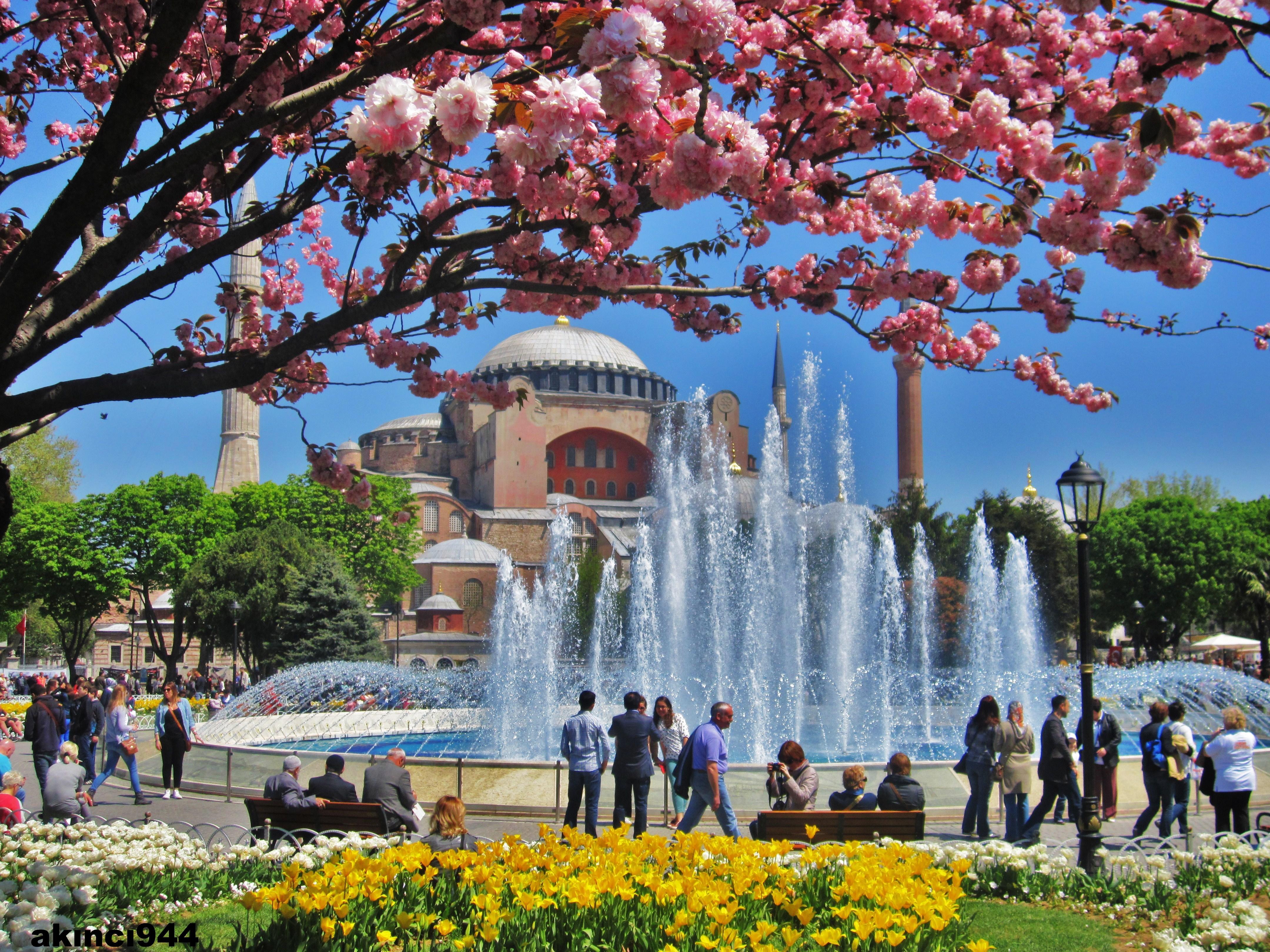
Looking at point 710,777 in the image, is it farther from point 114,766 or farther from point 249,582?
point 249,582

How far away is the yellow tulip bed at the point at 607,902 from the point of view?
3.93 meters

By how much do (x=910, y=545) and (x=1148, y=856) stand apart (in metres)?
33.0

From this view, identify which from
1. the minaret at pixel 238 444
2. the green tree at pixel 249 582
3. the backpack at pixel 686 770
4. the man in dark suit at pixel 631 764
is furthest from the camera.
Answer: the minaret at pixel 238 444

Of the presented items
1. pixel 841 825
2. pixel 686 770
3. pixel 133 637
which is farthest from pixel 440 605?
pixel 841 825

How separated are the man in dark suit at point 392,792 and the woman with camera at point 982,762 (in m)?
4.29

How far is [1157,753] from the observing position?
8508 mm

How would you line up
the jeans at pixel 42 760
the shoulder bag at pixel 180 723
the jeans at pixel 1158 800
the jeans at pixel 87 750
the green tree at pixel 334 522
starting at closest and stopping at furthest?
1. the jeans at pixel 1158 800
2. the jeans at pixel 42 760
3. the shoulder bag at pixel 180 723
4. the jeans at pixel 87 750
5. the green tree at pixel 334 522

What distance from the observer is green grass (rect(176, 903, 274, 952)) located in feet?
15.0

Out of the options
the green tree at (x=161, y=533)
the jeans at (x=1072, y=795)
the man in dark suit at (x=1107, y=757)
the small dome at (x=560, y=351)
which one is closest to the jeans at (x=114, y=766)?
the jeans at (x=1072, y=795)

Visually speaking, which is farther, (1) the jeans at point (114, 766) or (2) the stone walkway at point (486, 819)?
(1) the jeans at point (114, 766)

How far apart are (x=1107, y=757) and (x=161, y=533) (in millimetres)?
33081

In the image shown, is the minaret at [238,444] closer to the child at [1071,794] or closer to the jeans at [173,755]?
the jeans at [173,755]

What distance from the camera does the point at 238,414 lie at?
5422 centimetres

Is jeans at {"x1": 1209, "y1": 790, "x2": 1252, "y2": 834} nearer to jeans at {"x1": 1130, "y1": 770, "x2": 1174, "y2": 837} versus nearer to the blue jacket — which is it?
jeans at {"x1": 1130, "y1": 770, "x2": 1174, "y2": 837}
